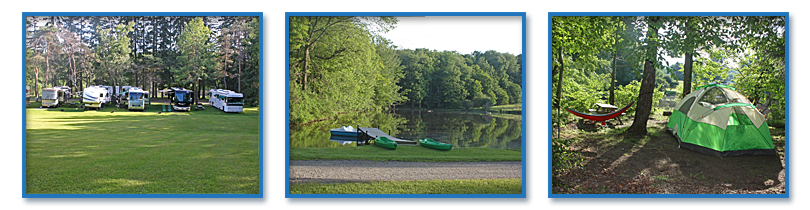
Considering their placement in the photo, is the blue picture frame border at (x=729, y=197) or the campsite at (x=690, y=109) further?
the campsite at (x=690, y=109)

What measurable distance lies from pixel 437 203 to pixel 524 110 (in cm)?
130

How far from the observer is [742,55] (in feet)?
17.3

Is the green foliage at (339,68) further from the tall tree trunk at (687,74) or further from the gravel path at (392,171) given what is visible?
the tall tree trunk at (687,74)

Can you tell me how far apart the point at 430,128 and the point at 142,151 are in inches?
190

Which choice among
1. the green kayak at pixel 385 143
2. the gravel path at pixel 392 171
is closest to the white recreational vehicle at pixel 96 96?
the gravel path at pixel 392 171

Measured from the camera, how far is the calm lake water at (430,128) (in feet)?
19.9

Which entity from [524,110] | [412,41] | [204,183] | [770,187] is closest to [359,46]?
[412,41]

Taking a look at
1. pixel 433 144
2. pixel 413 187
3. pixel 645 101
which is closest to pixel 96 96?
pixel 413 187

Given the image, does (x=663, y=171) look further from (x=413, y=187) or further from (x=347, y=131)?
(x=347, y=131)

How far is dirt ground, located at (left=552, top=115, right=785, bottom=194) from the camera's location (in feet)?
15.2

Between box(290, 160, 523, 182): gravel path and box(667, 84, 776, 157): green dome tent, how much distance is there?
2.53 metres

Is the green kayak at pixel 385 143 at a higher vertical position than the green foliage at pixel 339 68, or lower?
lower

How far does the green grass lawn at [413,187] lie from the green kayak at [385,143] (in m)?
1.58

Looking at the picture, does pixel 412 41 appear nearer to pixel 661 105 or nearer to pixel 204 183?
pixel 204 183
